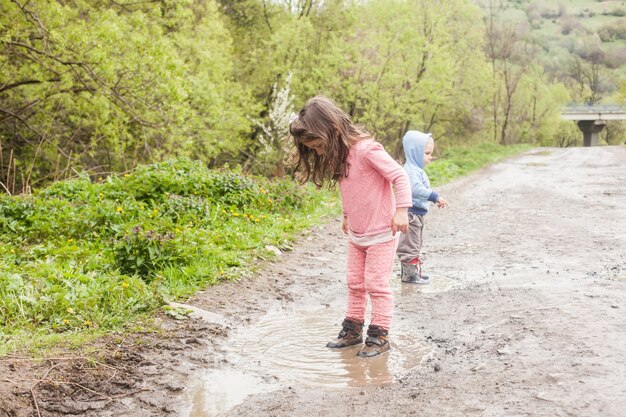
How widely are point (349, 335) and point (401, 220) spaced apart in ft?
3.18

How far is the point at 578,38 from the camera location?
114 metres

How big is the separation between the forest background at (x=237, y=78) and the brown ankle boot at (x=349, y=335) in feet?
24.4

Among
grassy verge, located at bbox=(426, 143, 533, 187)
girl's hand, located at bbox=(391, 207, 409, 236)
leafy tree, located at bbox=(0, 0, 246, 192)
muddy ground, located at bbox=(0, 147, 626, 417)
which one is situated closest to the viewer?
muddy ground, located at bbox=(0, 147, 626, 417)

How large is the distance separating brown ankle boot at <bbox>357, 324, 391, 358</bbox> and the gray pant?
6.94 feet

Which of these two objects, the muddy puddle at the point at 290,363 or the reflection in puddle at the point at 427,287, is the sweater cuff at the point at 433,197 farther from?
the muddy puddle at the point at 290,363

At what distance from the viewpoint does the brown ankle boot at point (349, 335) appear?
4.66m

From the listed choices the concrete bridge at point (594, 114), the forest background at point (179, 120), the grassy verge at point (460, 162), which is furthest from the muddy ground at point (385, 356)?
the concrete bridge at point (594, 114)

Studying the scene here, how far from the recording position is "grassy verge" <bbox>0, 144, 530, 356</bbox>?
496cm

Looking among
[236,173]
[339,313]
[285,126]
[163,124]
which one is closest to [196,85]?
[285,126]

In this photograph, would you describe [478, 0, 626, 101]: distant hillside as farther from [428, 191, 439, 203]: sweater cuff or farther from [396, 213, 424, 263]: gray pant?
[428, 191, 439, 203]: sweater cuff

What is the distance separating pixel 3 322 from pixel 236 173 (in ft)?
20.0

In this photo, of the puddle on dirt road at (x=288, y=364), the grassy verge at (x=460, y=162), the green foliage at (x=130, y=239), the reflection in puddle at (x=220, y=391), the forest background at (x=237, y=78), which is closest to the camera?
the reflection in puddle at (x=220, y=391)

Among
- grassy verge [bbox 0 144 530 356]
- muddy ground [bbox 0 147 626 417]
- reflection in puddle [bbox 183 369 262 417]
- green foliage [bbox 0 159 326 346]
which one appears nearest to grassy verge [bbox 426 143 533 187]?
grassy verge [bbox 0 144 530 356]

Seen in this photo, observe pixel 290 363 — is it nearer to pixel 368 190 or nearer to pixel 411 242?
pixel 368 190
